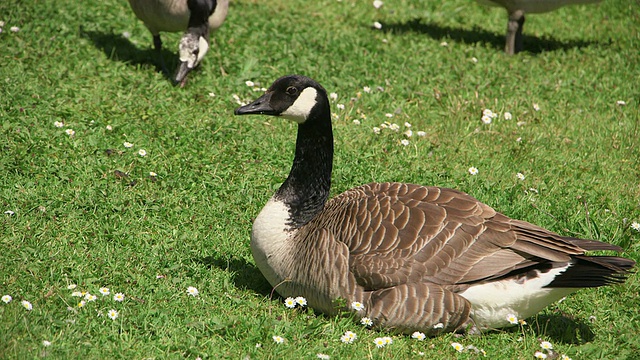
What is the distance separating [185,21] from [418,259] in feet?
14.1

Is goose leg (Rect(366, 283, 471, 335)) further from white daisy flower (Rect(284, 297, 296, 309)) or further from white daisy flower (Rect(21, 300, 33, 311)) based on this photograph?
white daisy flower (Rect(21, 300, 33, 311))

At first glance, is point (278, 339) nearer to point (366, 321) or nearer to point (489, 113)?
point (366, 321)

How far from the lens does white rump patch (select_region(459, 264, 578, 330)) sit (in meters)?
4.10

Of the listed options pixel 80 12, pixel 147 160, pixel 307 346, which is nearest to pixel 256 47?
pixel 80 12

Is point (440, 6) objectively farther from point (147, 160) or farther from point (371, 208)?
point (371, 208)

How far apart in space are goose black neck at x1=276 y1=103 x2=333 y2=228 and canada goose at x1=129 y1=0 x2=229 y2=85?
9.45 feet

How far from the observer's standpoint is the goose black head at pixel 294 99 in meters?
4.36

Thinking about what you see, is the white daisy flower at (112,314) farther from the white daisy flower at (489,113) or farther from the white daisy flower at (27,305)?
the white daisy flower at (489,113)

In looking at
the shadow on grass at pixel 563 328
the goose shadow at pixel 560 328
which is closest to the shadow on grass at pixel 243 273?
the goose shadow at pixel 560 328

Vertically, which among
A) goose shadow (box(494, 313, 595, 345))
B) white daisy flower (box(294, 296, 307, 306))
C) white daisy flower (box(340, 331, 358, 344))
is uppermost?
goose shadow (box(494, 313, 595, 345))

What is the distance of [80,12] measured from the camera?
832 centimetres

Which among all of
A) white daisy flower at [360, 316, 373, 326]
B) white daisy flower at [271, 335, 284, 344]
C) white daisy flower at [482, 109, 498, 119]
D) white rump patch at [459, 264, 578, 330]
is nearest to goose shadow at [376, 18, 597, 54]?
white daisy flower at [482, 109, 498, 119]

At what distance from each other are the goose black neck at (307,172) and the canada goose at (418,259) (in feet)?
0.21

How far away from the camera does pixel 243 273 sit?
4.72 metres
